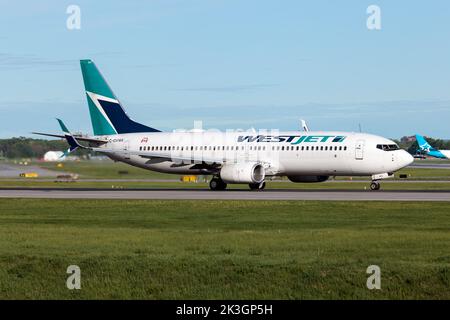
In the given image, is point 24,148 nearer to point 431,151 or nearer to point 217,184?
point 217,184

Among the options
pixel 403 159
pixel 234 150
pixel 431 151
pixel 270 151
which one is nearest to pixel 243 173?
pixel 270 151

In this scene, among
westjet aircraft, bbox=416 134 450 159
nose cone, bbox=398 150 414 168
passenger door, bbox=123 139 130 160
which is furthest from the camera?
westjet aircraft, bbox=416 134 450 159

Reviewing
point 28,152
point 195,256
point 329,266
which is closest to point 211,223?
point 195,256

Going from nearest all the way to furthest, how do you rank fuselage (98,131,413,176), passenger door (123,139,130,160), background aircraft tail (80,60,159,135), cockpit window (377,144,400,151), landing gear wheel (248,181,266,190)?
fuselage (98,131,413,176), cockpit window (377,144,400,151), landing gear wheel (248,181,266,190), passenger door (123,139,130,160), background aircraft tail (80,60,159,135)

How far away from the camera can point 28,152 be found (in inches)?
3964

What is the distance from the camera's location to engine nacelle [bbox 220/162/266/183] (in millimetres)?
62094

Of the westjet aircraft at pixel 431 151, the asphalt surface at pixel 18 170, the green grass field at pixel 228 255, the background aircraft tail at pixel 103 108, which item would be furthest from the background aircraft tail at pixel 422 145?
the green grass field at pixel 228 255

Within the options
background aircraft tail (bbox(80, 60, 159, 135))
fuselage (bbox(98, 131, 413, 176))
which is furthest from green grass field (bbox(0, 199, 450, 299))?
background aircraft tail (bbox(80, 60, 159, 135))

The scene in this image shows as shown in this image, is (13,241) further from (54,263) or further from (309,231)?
(309,231)

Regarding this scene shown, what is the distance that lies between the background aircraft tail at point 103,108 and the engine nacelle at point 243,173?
12311mm

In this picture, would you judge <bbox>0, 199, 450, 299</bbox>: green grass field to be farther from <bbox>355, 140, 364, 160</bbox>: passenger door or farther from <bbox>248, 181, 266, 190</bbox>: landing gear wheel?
<bbox>248, 181, 266, 190</bbox>: landing gear wheel

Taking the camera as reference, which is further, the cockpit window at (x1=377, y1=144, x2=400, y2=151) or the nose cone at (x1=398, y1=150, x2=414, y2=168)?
the cockpit window at (x1=377, y1=144, x2=400, y2=151)

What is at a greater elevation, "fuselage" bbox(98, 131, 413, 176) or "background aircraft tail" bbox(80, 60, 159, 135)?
"background aircraft tail" bbox(80, 60, 159, 135)
